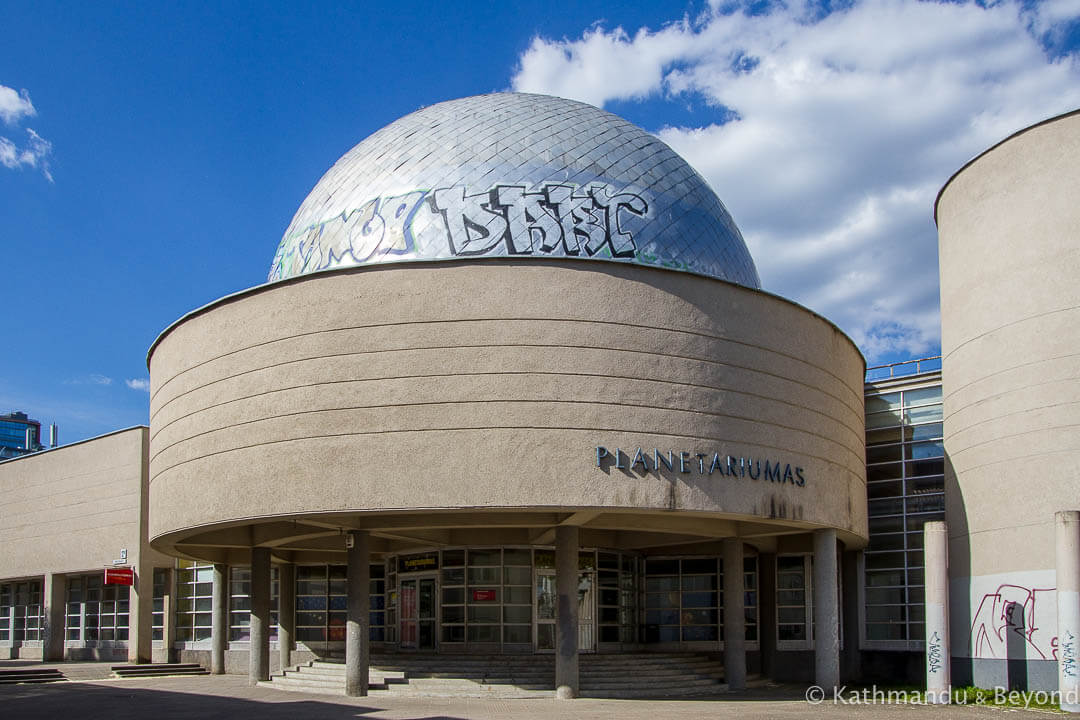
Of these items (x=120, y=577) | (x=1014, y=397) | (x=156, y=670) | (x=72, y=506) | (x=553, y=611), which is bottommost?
(x=156, y=670)

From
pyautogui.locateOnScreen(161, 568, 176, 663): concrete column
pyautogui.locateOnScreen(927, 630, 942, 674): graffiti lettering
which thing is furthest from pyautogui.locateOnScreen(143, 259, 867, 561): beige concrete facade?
pyautogui.locateOnScreen(161, 568, 176, 663): concrete column

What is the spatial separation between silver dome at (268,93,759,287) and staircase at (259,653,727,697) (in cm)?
927

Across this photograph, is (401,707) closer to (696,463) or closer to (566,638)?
(566,638)

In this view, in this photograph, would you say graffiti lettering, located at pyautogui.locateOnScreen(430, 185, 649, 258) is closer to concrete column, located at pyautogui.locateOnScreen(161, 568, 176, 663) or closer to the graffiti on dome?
the graffiti on dome

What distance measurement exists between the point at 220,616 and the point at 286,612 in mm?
1915

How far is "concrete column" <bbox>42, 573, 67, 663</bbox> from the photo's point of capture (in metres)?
39.9

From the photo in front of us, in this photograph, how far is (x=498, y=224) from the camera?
2519 centimetres

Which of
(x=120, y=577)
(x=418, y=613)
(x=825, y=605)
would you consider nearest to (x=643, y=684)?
(x=825, y=605)

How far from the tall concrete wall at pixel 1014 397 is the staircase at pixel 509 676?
657 cm

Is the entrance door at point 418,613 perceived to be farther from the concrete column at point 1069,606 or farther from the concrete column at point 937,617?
the concrete column at point 1069,606

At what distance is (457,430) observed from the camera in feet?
70.3

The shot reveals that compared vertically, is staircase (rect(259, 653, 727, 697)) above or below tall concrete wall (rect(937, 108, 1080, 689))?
below

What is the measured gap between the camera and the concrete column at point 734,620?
1049 inches

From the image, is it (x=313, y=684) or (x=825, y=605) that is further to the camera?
(x=313, y=684)
